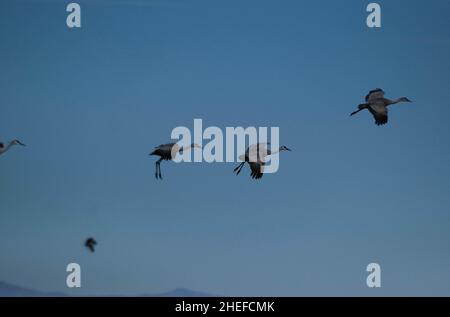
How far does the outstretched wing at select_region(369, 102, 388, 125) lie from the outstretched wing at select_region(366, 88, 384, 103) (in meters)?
0.04

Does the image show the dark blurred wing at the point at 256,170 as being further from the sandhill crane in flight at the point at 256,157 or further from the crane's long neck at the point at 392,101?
the crane's long neck at the point at 392,101

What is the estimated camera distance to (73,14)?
790 cm

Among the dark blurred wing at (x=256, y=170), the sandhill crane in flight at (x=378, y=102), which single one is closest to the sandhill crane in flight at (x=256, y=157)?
the dark blurred wing at (x=256, y=170)

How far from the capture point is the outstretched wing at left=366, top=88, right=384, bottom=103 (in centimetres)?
792

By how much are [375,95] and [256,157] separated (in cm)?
86

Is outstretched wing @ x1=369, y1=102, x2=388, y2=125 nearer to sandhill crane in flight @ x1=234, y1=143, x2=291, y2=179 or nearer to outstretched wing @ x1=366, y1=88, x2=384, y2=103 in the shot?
outstretched wing @ x1=366, y1=88, x2=384, y2=103

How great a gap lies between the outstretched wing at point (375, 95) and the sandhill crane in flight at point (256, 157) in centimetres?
62

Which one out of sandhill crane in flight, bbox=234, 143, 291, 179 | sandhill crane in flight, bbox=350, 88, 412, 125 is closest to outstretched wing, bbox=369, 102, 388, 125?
sandhill crane in flight, bbox=350, 88, 412, 125

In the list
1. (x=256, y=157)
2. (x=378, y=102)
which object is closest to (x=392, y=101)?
(x=378, y=102)

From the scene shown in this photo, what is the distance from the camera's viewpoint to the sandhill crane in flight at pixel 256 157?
7875mm
